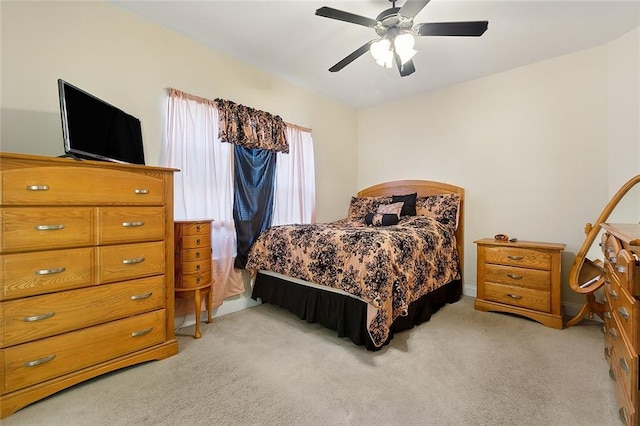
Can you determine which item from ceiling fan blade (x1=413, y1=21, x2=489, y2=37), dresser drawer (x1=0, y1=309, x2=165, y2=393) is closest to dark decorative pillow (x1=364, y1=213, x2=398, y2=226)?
ceiling fan blade (x1=413, y1=21, x2=489, y2=37)

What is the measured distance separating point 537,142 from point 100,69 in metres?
4.08

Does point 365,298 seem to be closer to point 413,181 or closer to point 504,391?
point 504,391

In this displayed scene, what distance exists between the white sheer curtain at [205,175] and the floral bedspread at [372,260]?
293 millimetres

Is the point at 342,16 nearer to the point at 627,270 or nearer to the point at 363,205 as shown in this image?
the point at 627,270

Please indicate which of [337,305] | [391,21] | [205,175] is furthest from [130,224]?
[391,21]

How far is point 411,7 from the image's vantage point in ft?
5.26

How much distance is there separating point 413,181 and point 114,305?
11.3 ft

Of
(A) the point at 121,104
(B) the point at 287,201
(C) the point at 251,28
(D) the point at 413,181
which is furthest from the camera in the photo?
(D) the point at 413,181

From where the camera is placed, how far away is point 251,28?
91.4 inches

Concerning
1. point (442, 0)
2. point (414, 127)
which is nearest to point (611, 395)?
point (442, 0)

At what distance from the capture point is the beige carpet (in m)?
1.31

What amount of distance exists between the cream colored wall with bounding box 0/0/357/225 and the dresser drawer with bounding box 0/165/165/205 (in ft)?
1.91

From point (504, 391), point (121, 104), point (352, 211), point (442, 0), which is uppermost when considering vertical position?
point (442, 0)

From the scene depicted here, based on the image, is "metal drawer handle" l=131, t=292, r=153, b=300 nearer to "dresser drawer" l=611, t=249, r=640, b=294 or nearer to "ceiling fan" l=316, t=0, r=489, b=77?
Result: "ceiling fan" l=316, t=0, r=489, b=77
